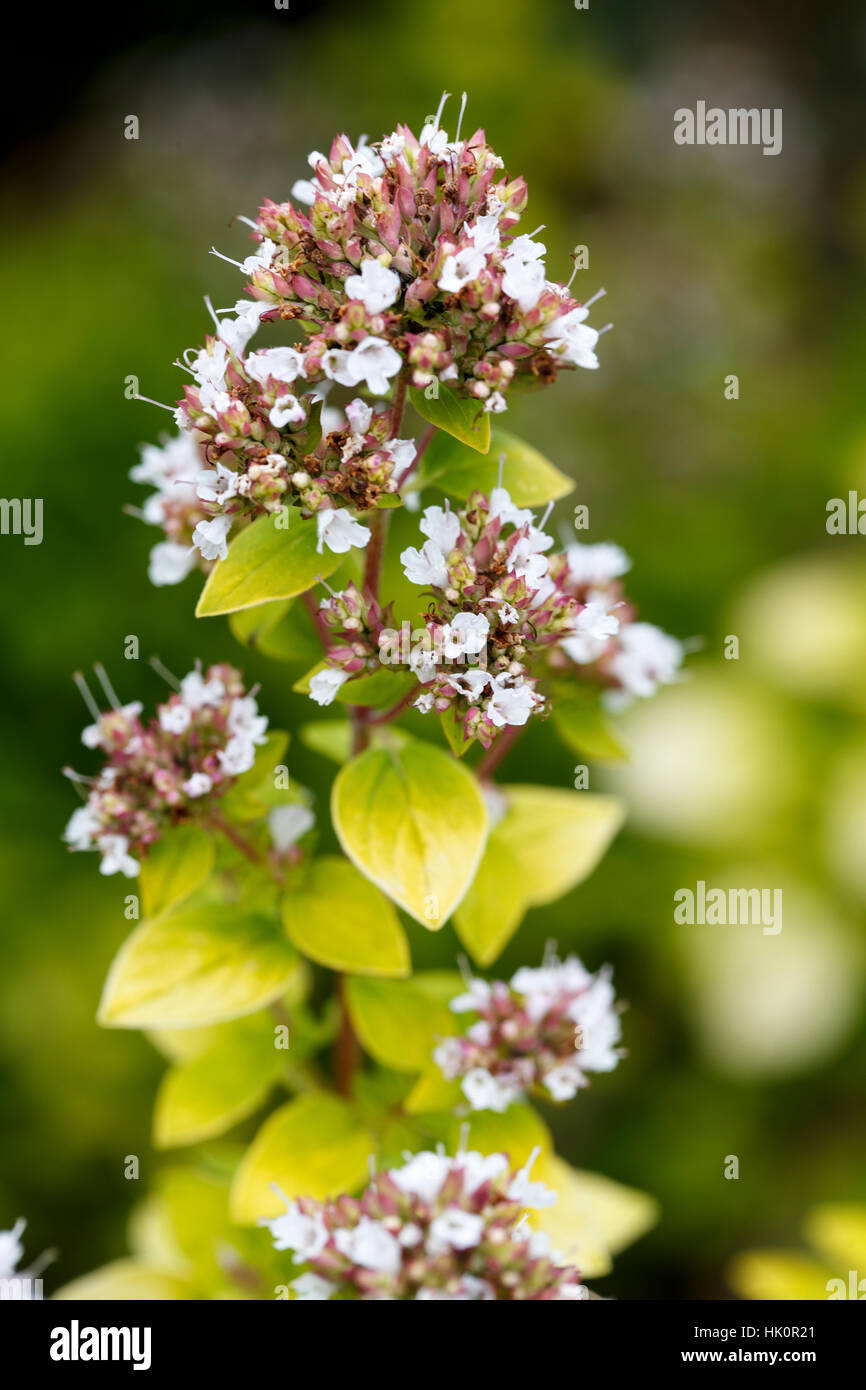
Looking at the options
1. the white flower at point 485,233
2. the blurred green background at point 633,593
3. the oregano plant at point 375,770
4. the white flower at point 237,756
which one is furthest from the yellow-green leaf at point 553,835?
the blurred green background at point 633,593

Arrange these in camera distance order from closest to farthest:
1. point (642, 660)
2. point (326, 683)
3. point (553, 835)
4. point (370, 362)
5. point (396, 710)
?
point (370, 362), point (326, 683), point (396, 710), point (642, 660), point (553, 835)

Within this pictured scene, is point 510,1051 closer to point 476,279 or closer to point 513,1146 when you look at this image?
point 513,1146

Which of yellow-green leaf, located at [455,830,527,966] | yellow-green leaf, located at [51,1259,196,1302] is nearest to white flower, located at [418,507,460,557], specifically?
yellow-green leaf, located at [455,830,527,966]

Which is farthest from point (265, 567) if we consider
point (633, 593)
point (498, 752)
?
point (633, 593)

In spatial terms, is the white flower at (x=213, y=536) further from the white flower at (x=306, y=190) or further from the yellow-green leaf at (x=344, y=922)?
the yellow-green leaf at (x=344, y=922)

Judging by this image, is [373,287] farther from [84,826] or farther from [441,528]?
[84,826]

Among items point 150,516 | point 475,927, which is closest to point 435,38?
point 150,516
